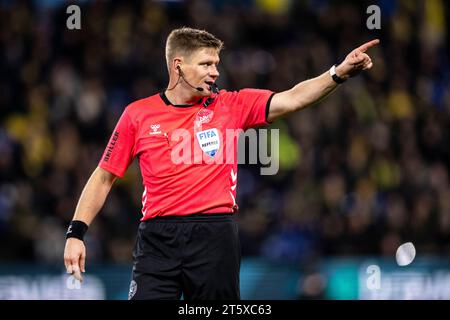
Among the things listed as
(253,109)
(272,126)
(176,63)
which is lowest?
(253,109)

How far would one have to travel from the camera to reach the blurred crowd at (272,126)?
464 inches

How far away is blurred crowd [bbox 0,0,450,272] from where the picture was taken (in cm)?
1179

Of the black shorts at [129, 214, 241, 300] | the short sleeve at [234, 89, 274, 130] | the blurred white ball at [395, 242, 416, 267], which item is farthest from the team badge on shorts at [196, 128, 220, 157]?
the blurred white ball at [395, 242, 416, 267]

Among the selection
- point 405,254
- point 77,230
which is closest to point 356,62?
point 77,230

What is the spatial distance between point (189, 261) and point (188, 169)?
0.53 metres

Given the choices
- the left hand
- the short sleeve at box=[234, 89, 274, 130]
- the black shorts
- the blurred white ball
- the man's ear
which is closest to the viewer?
the left hand

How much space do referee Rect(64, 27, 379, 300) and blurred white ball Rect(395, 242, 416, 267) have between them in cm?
594

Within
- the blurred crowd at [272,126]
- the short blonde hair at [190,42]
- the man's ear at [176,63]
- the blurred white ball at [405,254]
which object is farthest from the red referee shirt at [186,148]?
the blurred white ball at [405,254]

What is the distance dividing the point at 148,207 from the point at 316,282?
5.50 m

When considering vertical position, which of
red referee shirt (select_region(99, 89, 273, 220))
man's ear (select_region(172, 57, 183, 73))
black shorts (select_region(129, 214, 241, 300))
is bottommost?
black shorts (select_region(129, 214, 241, 300))

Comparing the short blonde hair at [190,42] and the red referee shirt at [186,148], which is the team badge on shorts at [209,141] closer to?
the red referee shirt at [186,148]

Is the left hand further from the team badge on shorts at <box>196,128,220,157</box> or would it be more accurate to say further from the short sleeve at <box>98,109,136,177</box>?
the short sleeve at <box>98,109,136,177</box>

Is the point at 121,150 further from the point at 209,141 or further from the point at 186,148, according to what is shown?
the point at 209,141

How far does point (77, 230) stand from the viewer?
6.14 m
